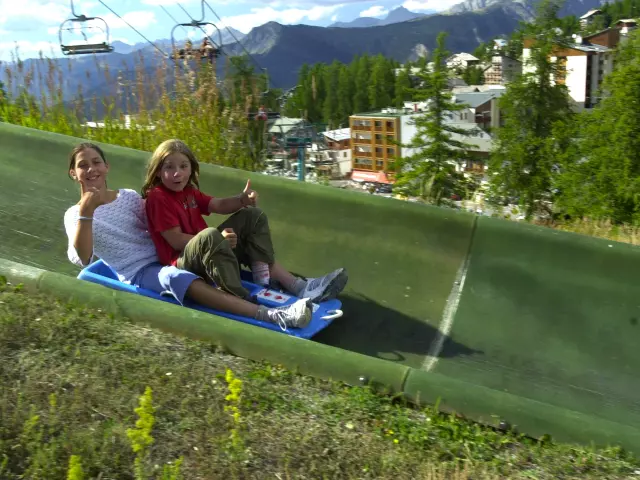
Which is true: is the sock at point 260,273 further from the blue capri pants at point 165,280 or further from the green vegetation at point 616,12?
the green vegetation at point 616,12

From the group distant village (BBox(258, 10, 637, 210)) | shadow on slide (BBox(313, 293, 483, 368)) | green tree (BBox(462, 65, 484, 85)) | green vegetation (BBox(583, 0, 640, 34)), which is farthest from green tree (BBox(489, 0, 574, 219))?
green vegetation (BBox(583, 0, 640, 34))

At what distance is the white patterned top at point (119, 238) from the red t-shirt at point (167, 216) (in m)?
0.09

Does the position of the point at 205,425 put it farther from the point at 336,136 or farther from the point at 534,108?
the point at 336,136

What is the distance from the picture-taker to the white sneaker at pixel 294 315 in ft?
11.6

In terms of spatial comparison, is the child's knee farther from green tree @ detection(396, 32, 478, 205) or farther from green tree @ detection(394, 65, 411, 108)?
green tree @ detection(394, 65, 411, 108)

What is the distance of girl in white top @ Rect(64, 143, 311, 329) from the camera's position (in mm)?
3604

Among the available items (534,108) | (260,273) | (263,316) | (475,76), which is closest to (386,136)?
(534,108)

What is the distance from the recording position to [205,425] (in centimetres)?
245

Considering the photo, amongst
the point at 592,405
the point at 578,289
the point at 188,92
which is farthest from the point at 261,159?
the point at 592,405

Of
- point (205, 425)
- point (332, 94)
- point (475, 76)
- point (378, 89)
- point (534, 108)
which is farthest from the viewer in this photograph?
point (475, 76)

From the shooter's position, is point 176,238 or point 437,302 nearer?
point 176,238

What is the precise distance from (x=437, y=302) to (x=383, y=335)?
1.40 feet

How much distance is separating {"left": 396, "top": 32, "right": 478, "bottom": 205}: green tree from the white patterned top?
5557 mm

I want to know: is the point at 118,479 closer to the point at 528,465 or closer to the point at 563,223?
the point at 528,465
